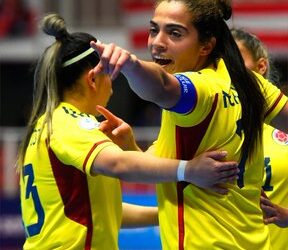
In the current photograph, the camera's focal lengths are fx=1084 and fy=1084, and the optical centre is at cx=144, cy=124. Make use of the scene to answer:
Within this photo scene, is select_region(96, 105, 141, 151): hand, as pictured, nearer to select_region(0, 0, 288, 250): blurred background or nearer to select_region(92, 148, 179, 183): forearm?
select_region(92, 148, 179, 183): forearm

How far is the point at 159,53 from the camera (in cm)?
434

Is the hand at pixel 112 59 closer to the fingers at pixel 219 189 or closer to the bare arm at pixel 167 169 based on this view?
the bare arm at pixel 167 169

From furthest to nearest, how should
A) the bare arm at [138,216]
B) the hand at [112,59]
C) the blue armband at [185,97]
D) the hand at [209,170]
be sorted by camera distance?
the bare arm at [138,216]
the hand at [209,170]
the blue armband at [185,97]
the hand at [112,59]

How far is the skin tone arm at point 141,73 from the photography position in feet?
12.4

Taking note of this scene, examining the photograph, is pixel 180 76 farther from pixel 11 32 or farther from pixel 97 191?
pixel 11 32

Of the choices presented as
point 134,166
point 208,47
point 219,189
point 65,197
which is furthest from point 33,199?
point 208,47

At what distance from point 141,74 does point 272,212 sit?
115 centimetres

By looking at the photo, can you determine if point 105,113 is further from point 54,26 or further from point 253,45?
point 253,45

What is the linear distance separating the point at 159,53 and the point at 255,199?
721 mm

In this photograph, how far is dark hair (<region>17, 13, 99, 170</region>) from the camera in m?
4.84

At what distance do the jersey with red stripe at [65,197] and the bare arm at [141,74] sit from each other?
0.70m

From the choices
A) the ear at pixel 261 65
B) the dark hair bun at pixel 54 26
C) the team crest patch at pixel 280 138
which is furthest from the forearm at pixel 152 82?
the ear at pixel 261 65

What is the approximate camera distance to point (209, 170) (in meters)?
4.15

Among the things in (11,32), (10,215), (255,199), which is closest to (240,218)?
(255,199)
